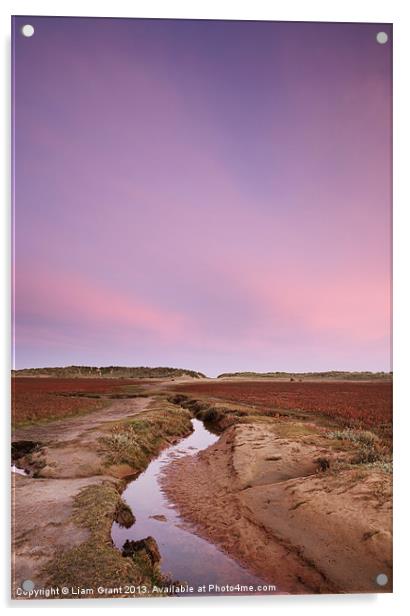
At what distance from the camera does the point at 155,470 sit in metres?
9.72

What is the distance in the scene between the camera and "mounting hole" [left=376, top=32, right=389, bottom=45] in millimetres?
7652

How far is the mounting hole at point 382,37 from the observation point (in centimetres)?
765

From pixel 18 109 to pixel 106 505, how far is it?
22.8ft

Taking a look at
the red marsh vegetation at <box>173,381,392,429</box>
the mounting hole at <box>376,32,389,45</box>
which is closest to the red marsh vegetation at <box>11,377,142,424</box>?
the red marsh vegetation at <box>173,381,392,429</box>

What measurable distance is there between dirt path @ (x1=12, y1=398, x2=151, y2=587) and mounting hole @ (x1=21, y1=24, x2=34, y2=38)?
263 inches

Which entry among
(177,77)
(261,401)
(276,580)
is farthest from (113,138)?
(276,580)

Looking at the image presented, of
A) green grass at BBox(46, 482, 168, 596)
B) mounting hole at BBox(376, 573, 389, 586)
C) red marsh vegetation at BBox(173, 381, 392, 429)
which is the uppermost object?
red marsh vegetation at BBox(173, 381, 392, 429)

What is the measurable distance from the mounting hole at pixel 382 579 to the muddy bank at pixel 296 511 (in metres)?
0.08

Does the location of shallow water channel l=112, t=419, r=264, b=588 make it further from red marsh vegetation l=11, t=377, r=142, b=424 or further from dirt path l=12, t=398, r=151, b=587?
red marsh vegetation l=11, t=377, r=142, b=424
